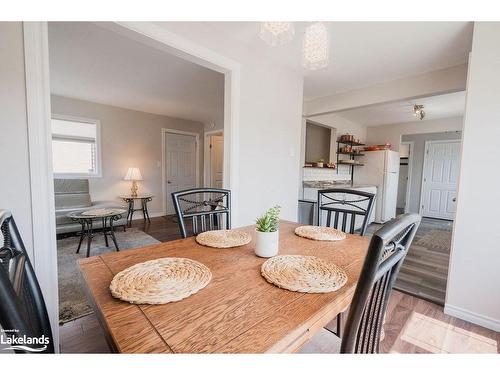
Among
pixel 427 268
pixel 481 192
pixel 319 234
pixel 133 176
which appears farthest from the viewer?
pixel 133 176

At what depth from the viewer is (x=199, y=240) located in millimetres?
1144

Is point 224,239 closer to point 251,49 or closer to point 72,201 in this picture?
point 251,49

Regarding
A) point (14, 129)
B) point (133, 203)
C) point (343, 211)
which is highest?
point (14, 129)

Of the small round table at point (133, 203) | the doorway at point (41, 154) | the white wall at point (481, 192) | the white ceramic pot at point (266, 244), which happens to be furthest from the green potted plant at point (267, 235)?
the small round table at point (133, 203)

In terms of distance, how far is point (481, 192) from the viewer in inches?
65.0

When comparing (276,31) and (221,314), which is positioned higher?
(276,31)

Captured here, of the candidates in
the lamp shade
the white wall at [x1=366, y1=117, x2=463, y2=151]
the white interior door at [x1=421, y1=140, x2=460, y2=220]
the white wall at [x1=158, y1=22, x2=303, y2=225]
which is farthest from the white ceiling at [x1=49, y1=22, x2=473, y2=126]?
the white interior door at [x1=421, y1=140, x2=460, y2=220]

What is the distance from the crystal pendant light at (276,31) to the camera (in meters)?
1.33

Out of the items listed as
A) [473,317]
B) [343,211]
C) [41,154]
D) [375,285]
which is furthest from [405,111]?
[41,154]

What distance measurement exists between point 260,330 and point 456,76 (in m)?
3.39

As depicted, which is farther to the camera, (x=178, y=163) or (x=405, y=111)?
(x=178, y=163)

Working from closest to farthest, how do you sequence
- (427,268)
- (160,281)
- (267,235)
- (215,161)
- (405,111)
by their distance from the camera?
(160,281) → (267,235) → (427,268) → (405,111) → (215,161)

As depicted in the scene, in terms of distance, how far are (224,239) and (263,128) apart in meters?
1.62
